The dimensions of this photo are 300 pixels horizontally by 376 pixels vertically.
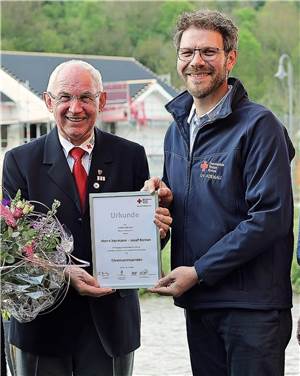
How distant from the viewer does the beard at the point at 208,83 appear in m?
2.70

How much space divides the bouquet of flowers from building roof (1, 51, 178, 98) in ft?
16.9

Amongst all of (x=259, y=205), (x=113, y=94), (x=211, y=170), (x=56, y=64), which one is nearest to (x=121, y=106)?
(x=113, y=94)

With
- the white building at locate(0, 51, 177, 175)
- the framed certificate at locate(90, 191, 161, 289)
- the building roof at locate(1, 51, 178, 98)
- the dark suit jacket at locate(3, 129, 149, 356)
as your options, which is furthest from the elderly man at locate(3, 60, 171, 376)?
the building roof at locate(1, 51, 178, 98)

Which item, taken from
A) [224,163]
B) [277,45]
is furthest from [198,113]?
[277,45]

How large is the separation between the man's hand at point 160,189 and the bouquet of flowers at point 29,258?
1.11 ft

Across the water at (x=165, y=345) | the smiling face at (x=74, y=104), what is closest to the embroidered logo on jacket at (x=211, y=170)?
the smiling face at (x=74, y=104)

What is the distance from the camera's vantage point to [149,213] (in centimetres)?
271

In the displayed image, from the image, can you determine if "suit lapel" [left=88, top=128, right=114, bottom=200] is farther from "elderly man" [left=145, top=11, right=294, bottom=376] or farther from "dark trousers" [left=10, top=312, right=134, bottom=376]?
"dark trousers" [left=10, top=312, right=134, bottom=376]

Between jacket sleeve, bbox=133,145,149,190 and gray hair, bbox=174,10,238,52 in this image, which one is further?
jacket sleeve, bbox=133,145,149,190

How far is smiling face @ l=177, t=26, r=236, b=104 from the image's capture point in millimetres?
2699

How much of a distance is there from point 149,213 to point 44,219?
0.38 metres

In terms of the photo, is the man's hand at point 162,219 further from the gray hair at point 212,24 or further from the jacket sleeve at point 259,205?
the gray hair at point 212,24

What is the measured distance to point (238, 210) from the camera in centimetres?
265

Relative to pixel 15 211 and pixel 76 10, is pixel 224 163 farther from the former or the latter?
pixel 76 10
